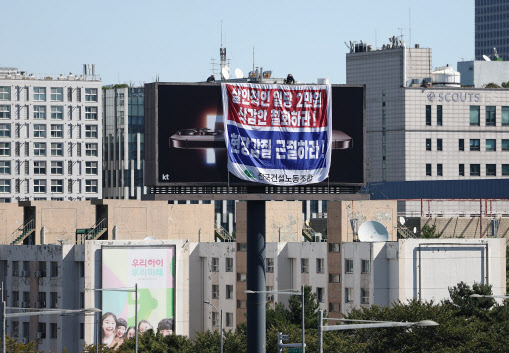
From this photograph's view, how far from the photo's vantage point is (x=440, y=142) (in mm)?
188625

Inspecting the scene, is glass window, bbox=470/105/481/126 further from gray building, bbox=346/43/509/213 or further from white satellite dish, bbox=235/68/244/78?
white satellite dish, bbox=235/68/244/78

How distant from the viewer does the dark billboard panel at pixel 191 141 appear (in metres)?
87.5

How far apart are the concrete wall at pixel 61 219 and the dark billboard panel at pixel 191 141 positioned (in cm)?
5707

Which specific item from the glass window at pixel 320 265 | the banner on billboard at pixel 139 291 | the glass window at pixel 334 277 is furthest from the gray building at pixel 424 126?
the banner on billboard at pixel 139 291

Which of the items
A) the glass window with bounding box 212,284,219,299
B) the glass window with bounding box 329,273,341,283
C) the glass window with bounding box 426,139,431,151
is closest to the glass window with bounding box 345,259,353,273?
the glass window with bounding box 329,273,341,283

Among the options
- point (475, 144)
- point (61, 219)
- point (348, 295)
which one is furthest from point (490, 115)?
point (348, 295)

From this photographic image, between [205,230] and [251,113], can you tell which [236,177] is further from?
[205,230]

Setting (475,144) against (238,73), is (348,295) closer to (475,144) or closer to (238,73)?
(238,73)

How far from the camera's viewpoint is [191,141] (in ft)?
289

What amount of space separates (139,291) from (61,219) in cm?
2200

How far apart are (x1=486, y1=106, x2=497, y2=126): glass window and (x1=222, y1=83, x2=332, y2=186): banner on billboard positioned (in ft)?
337

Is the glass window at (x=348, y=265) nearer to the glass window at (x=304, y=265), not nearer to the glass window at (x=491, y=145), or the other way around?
the glass window at (x=304, y=265)

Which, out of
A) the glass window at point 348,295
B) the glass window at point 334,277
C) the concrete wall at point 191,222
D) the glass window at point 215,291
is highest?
the concrete wall at point 191,222

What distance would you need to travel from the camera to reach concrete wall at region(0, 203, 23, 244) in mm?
146875
